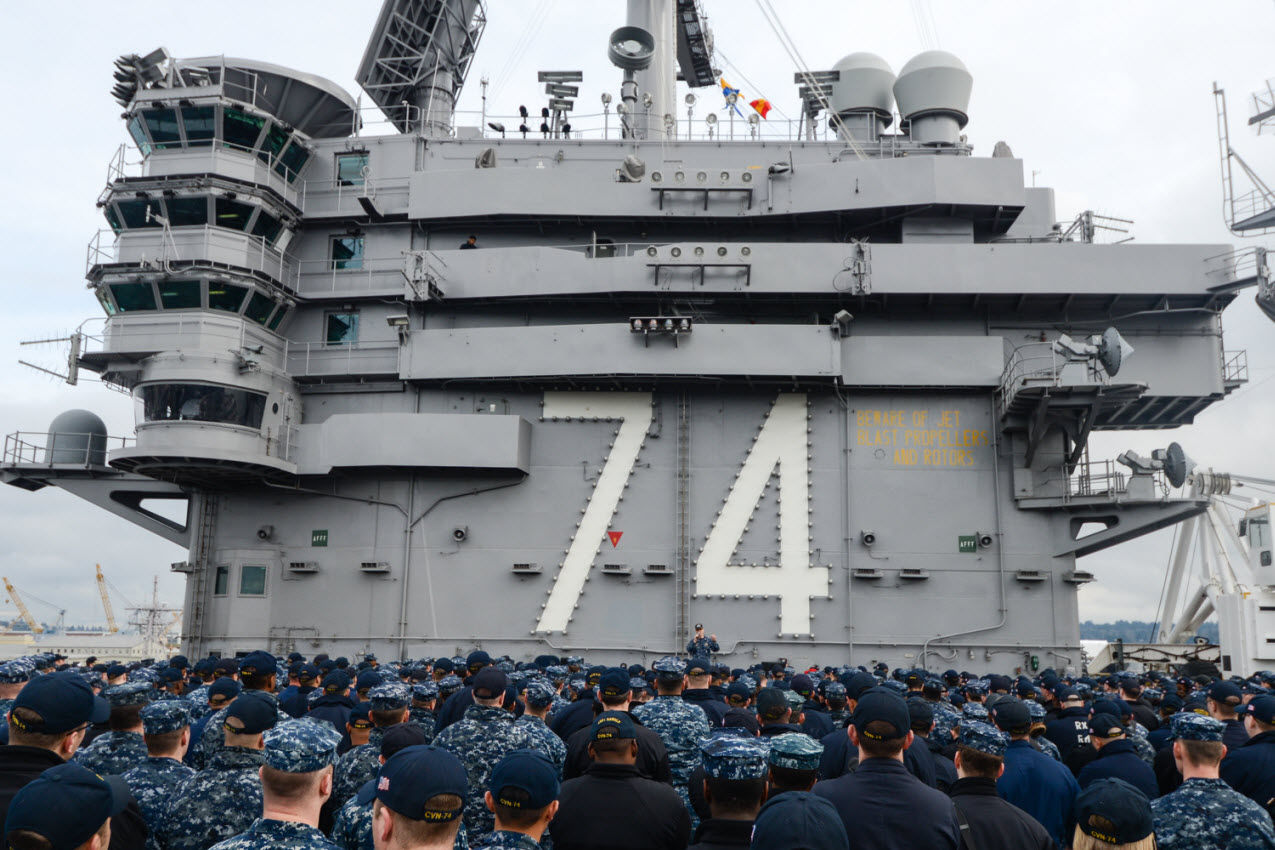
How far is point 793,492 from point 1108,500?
7.37 m

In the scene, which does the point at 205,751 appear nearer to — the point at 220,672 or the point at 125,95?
the point at 220,672

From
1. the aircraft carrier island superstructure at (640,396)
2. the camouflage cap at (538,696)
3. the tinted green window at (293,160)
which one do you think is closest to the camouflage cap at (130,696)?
the camouflage cap at (538,696)

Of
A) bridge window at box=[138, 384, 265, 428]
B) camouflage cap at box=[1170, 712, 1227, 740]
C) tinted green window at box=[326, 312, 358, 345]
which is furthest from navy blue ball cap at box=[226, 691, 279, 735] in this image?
tinted green window at box=[326, 312, 358, 345]

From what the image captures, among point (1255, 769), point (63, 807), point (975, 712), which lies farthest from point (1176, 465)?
point (63, 807)

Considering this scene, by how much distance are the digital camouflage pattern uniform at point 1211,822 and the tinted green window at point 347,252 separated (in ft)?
80.3

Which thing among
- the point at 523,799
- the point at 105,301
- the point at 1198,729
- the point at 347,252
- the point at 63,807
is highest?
the point at 347,252

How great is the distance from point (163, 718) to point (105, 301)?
2158 cm

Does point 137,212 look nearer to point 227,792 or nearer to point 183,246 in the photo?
point 183,246

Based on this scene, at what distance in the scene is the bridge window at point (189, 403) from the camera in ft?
76.7

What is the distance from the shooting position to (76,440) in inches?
1035

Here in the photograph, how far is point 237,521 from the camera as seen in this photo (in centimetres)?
2536

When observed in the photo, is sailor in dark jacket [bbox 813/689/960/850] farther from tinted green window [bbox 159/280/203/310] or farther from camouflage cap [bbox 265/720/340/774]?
tinted green window [bbox 159/280/203/310]

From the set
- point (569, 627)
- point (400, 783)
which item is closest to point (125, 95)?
point (569, 627)

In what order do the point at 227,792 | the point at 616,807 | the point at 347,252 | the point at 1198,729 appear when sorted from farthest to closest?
the point at 347,252 < the point at 1198,729 < the point at 616,807 < the point at 227,792
